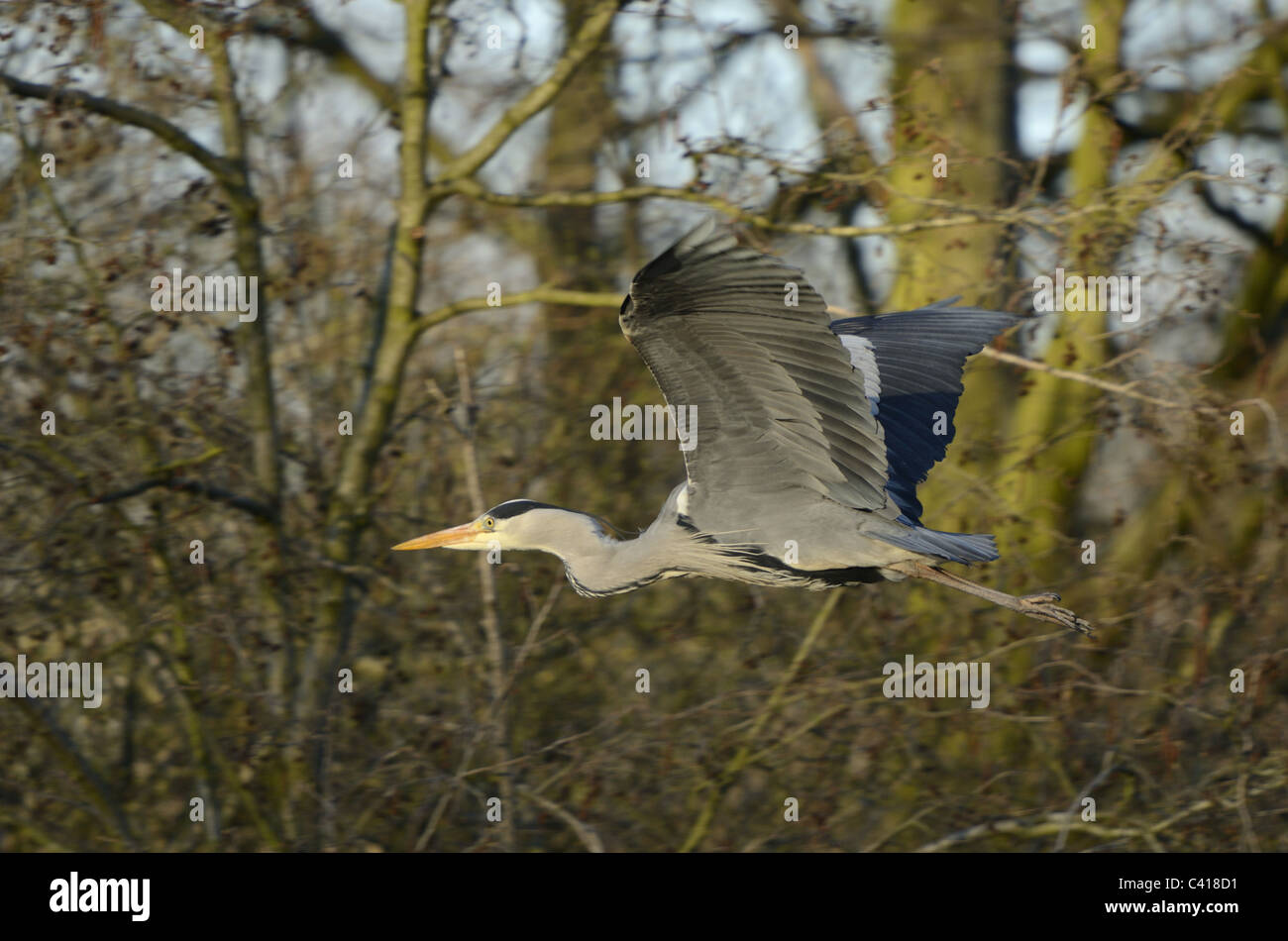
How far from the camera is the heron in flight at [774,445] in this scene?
3.33 metres

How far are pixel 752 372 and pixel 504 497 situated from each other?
9.89ft

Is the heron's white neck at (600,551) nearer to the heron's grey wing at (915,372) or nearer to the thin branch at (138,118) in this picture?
the heron's grey wing at (915,372)

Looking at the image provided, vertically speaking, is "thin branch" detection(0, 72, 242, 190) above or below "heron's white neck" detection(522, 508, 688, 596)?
above

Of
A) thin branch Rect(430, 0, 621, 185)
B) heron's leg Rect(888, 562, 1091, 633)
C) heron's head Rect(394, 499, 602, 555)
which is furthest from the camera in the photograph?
thin branch Rect(430, 0, 621, 185)

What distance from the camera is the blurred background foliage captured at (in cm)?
567

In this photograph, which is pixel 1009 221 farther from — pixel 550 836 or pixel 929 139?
pixel 550 836

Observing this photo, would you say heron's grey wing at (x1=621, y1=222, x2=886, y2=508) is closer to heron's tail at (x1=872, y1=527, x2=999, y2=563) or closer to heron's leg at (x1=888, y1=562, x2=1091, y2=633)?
heron's tail at (x1=872, y1=527, x2=999, y2=563)

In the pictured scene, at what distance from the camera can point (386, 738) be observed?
621 centimetres

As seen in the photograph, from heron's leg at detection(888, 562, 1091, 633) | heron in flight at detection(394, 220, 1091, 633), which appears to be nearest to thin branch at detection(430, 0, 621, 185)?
heron in flight at detection(394, 220, 1091, 633)

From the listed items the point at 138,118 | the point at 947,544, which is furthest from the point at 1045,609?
the point at 138,118

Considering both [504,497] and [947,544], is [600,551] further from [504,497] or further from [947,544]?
[504,497]

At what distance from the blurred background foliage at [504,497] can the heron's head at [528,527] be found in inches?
37.5

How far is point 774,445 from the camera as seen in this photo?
12.7ft

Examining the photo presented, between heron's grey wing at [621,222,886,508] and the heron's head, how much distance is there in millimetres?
450
